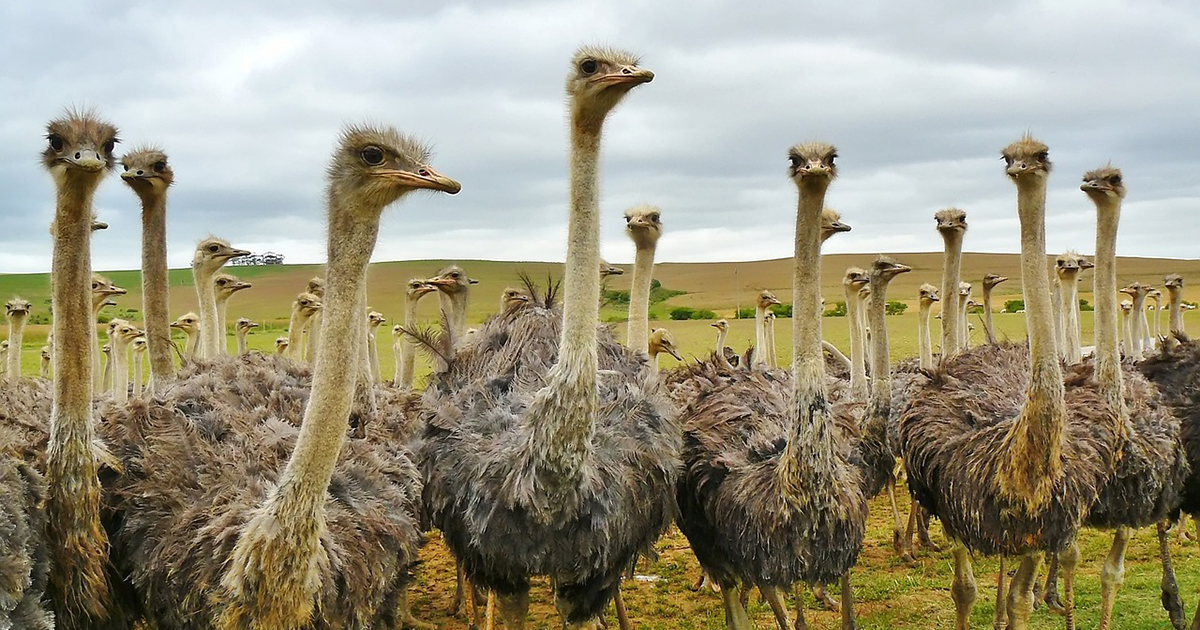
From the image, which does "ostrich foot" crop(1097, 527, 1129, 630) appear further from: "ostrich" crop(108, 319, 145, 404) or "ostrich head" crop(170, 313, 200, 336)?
"ostrich head" crop(170, 313, 200, 336)

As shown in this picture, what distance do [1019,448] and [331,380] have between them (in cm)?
340

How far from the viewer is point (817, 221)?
199 inches

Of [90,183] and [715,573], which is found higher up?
[90,183]

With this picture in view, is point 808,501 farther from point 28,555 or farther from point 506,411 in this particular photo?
point 28,555

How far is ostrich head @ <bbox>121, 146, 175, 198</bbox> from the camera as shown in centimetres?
552

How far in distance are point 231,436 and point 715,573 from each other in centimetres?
260

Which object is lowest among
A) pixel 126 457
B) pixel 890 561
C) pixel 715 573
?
pixel 890 561

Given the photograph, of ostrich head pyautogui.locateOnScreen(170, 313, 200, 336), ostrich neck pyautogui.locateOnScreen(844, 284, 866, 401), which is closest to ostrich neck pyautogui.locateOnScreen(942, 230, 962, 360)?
ostrich neck pyautogui.locateOnScreen(844, 284, 866, 401)

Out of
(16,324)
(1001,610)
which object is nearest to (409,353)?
(16,324)

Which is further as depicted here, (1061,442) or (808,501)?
(1061,442)

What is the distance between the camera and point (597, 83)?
14.0 feet

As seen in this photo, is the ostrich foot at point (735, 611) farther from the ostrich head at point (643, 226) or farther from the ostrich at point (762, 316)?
the ostrich at point (762, 316)

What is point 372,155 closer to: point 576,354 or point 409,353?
point 576,354

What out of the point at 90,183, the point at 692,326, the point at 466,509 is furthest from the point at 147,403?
the point at 692,326
